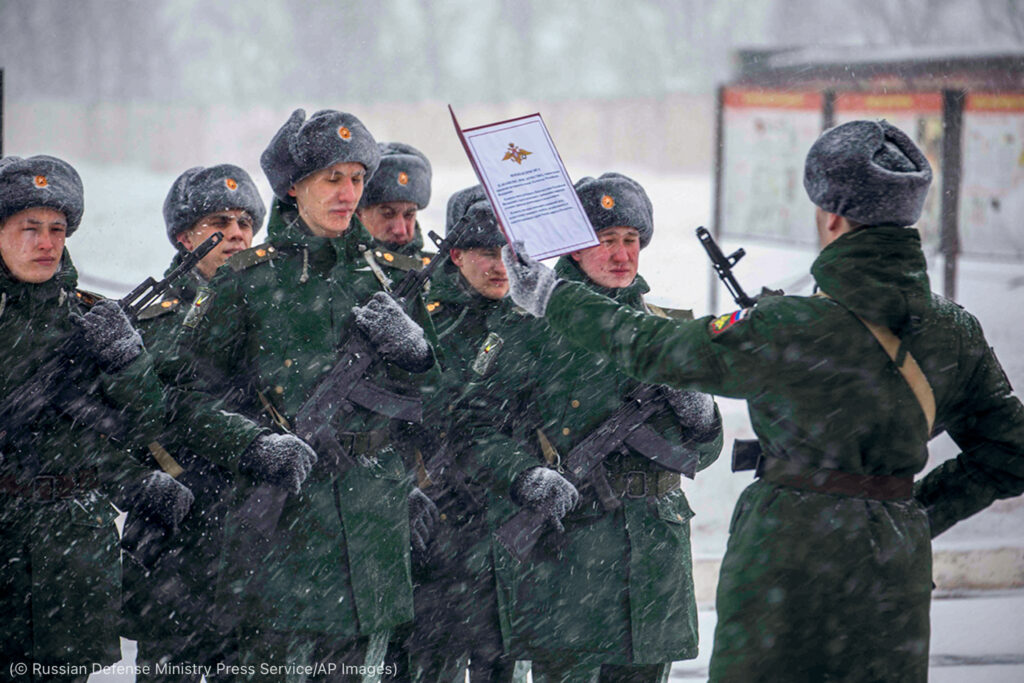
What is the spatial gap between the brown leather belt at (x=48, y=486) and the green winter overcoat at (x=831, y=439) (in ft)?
5.78

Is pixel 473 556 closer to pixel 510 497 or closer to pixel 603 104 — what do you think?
pixel 510 497

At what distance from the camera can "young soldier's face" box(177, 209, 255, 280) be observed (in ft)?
15.7

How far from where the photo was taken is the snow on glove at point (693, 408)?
391 centimetres

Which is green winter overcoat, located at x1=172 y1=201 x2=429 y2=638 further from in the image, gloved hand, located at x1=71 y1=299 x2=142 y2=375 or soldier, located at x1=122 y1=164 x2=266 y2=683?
soldier, located at x1=122 y1=164 x2=266 y2=683

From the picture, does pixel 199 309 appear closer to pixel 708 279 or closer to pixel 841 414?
pixel 841 414

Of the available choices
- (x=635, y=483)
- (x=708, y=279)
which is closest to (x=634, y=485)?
(x=635, y=483)

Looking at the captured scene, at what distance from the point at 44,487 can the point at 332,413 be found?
87 cm

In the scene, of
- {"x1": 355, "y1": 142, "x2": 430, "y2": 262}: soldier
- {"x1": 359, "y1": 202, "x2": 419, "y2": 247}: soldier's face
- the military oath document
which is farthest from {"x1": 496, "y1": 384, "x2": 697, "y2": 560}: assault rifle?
{"x1": 359, "y1": 202, "x2": 419, "y2": 247}: soldier's face

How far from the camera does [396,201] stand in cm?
520

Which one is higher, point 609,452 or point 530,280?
point 530,280

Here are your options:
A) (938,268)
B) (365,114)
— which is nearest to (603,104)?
(365,114)

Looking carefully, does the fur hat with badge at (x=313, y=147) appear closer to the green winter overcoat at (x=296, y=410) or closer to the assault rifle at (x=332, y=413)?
the green winter overcoat at (x=296, y=410)

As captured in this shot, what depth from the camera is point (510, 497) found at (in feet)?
13.1

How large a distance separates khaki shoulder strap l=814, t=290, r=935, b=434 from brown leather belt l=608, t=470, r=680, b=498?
108 centimetres
